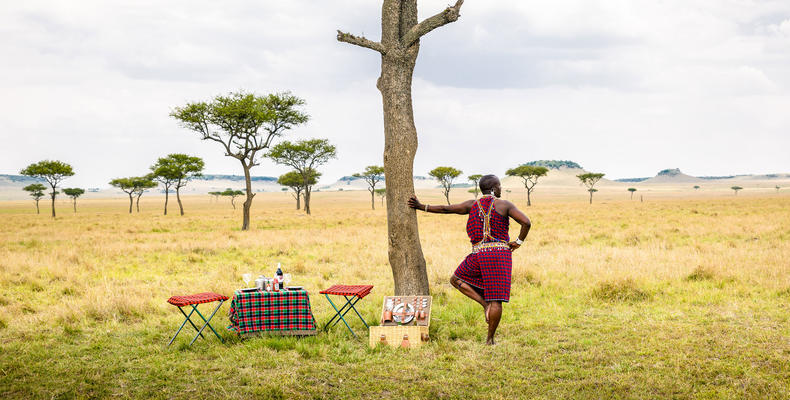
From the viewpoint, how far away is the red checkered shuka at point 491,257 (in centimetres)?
677

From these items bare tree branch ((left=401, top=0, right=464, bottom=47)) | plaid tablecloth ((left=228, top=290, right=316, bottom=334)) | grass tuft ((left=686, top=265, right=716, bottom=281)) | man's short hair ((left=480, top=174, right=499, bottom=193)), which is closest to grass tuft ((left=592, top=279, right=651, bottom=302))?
grass tuft ((left=686, top=265, right=716, bottom=281))

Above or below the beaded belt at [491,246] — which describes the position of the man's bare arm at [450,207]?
above

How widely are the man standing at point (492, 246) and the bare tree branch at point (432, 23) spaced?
8.07 ft

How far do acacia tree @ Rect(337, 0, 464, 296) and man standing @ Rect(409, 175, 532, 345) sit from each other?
135 centimetres

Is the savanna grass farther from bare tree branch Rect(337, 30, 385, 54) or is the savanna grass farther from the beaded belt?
bare tree branch Rect(337, 30, 385, 54)

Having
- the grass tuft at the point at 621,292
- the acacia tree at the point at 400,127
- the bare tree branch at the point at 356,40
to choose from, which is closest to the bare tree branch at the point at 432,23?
the acacia tree at the point at 400,127

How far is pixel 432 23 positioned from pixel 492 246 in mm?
3454

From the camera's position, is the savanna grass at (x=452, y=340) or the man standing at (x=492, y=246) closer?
the savanna grass at (x=452, y=340)

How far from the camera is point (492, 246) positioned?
688 cm

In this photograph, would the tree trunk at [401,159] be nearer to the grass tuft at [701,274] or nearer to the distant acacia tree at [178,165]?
the grass tuft at [701,274]

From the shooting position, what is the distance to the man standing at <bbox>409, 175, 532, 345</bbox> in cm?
678

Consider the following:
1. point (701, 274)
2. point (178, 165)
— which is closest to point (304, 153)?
point (178, 165)

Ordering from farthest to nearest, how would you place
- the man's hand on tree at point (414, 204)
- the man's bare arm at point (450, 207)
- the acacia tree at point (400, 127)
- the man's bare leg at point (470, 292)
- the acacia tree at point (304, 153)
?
the acacia tree at point (304, 153), the acacia tree at point (400, 127), the man's hand on tree at point (414, 204), the man's bare arm at point (450, 207), the man's bare leg at point (470, 292)

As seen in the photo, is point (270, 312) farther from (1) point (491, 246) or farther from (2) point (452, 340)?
(1) point (491, 246)
